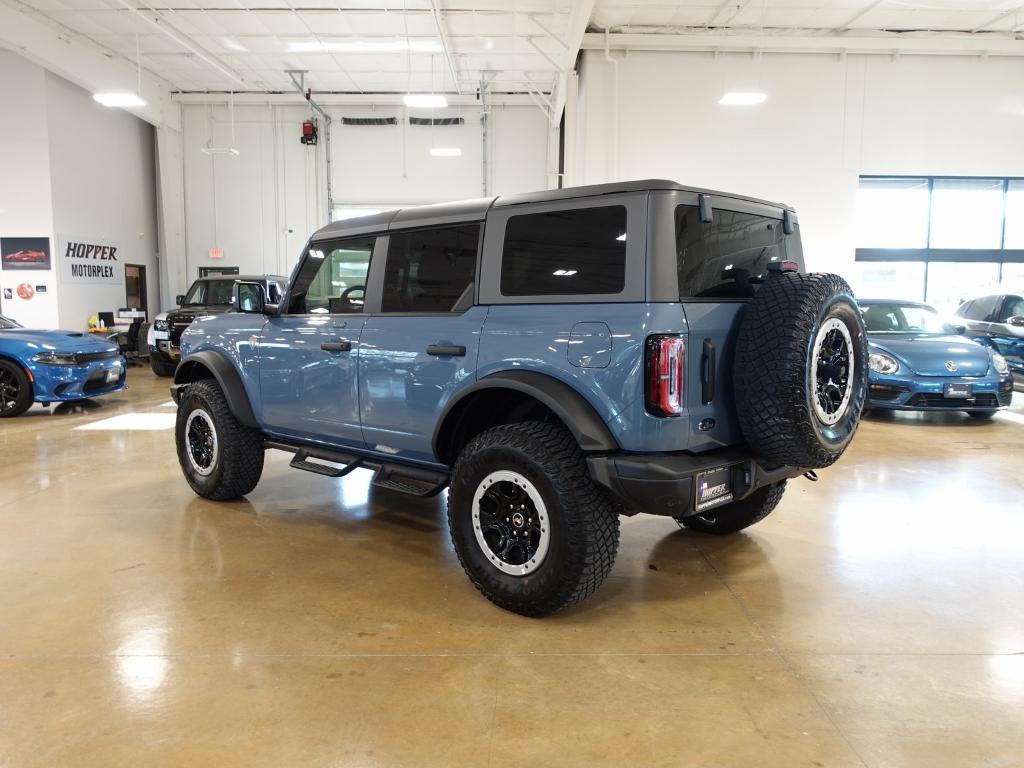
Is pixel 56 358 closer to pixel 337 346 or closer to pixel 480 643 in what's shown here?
pixel 337 346

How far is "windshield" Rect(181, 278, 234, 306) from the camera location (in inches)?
462

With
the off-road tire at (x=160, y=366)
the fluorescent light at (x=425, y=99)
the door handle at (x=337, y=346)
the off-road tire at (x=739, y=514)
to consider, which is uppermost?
the fluorescent light at (x=425, y=99)

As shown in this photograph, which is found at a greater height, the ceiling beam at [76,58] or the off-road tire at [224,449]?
the ceiling beam at [76,58]

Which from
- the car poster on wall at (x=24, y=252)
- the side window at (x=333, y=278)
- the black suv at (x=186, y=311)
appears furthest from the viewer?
the car poster on wall at (x=24, y=252)

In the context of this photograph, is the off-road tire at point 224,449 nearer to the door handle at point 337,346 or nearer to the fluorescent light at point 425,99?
the door handle at point 337,346

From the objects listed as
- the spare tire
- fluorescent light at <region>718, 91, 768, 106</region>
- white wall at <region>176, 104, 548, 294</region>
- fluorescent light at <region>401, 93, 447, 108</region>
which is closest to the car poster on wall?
white wall at <region>176, 104, 548, 294</region>

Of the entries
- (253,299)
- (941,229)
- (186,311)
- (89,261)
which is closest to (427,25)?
(186,311)

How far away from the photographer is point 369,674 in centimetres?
255

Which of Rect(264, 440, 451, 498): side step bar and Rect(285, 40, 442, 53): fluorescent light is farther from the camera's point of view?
Rect(285, 40, 442, 53): fluorescent light

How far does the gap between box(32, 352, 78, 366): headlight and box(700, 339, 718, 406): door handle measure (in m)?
7.90

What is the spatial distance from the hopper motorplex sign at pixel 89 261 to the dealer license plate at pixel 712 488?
1474 centimetres

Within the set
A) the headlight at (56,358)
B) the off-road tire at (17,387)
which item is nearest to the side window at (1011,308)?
the headlight at (56,358)

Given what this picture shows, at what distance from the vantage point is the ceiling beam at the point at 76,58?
12.1m

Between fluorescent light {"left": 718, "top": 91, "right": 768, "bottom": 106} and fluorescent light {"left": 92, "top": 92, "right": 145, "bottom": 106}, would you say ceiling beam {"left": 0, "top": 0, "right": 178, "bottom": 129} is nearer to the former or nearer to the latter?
fluorescent light {"left": 92, "top": 92, "right": 145, "bottom": 106}
